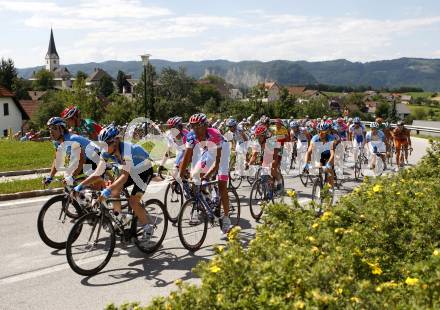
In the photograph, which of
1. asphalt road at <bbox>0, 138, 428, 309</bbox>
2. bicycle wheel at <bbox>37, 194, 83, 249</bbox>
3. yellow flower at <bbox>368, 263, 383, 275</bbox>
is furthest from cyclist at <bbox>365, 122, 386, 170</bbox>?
yellow flower at <bbox>368, 263, 383, 275</bbox>

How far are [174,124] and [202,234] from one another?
3874mm

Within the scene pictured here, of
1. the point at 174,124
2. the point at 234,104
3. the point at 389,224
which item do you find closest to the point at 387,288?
the point at 389,224

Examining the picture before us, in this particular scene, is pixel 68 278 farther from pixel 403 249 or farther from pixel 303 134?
pixel 303 134

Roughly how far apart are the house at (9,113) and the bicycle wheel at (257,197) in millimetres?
59257

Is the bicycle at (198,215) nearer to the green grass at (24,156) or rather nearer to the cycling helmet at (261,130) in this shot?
the cycling helmet at (261,130)

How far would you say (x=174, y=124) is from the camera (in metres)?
11.4

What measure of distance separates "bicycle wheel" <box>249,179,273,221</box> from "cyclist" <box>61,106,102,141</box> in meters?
3.72

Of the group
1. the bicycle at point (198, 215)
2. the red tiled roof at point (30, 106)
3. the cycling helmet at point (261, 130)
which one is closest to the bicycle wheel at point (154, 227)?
the bicycle at point (198, 215)

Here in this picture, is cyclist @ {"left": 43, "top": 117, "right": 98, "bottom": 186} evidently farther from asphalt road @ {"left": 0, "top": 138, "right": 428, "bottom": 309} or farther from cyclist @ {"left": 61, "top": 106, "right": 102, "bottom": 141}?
asphalt road @ {"left": 0, "top": 138, "right": 428, "bottom": 309}

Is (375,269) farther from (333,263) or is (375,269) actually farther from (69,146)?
(69,146)

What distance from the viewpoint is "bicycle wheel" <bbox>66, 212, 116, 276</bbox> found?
6829mm

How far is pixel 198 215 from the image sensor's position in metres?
8.24

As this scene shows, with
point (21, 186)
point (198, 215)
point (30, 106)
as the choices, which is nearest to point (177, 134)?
point (198, 215)

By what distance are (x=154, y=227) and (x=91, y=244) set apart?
1063 millimetres
